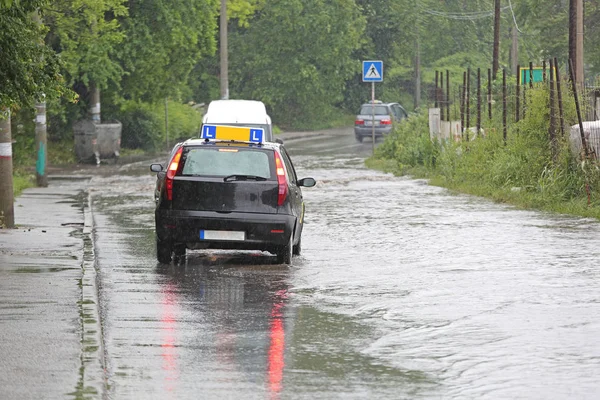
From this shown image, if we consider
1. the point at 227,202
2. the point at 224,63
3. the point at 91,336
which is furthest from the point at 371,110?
the point at 91,336

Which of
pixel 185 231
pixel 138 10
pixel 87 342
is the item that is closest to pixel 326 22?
pixel 138 10

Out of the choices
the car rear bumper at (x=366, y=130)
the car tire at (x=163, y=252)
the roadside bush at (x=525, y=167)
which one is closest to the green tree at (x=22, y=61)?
the car tire at (x=163, y=252)

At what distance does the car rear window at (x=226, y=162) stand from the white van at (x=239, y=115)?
14.6 m

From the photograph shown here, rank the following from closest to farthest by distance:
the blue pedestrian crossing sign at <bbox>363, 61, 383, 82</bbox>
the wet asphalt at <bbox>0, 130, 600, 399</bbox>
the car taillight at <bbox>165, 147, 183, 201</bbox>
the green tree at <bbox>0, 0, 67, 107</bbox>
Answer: the wet asphalt at <bbox>0, 130, 600, 399</bbox>, the green tree at <bbox>0, 0, 67, 107</bbox>, the car taillight at <bbox>165, 147, 183, 201</bbox>, the blue pedestrian crossing sign at <bbox>363, 61, 383, 82</bbox>

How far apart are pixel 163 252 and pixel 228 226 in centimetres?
88

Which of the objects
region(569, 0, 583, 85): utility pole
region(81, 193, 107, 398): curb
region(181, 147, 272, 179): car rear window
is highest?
region(569, 0, 583, 85): utility pole

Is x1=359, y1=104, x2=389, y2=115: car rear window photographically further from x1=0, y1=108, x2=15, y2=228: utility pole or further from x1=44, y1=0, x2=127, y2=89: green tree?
x1=0, y1=108, x2=15, y2=228: utility pole

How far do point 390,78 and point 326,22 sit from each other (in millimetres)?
11054

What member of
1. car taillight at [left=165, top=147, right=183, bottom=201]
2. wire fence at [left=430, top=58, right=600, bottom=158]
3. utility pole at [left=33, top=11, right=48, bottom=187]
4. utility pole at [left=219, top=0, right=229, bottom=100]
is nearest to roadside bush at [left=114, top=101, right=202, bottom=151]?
utility pole at [left=219, top=0, right=229, bottom=100]

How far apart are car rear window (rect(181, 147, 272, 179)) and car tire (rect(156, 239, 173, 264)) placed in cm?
84

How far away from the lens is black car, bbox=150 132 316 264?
1496 centimetres

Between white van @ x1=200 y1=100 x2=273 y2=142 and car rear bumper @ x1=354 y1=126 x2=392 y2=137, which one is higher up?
white van @ x1=200 y1=100 x2=273 y2=142

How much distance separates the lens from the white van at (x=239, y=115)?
99.5 feet

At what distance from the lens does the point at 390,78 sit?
74.2 meters
